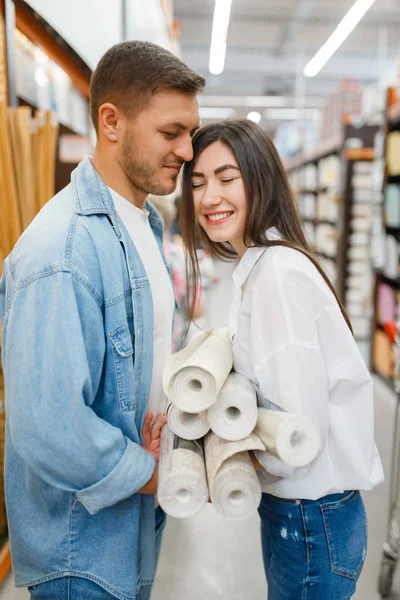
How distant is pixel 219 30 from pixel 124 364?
7.22m

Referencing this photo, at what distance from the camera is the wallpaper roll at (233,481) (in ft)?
3.17

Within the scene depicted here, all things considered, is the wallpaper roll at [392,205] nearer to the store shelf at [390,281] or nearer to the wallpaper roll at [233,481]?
the store shelf at [390,281]

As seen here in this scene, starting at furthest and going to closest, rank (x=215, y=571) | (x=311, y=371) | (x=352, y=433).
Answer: (x=215, y=571) < (x=352, y=433) < (x=311, y=371)

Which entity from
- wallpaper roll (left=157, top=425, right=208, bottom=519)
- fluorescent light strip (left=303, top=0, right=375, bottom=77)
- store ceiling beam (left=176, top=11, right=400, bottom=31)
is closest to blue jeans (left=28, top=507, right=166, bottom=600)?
wallpaper roll (left=157, top=425, right=208, bottom=519)

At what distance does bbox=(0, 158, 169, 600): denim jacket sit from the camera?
1009 millimetres

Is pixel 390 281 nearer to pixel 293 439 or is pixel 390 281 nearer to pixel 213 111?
pixel 293 439

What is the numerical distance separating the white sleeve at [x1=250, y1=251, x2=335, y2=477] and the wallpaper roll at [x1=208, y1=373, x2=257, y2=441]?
0.35ft

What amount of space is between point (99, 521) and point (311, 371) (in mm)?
588

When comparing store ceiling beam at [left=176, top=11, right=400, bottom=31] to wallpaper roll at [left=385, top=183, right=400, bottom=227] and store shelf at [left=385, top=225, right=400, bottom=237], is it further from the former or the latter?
wallpaper roll at [left=385, top=183, right=400, bottom=227]

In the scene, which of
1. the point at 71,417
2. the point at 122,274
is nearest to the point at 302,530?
the point at 71,417

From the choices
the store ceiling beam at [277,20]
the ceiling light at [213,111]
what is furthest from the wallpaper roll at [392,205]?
the ceiling light at [213,111]

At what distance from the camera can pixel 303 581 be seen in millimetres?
1241

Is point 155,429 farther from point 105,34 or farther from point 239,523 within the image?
→ point 105,34

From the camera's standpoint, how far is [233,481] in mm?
967
